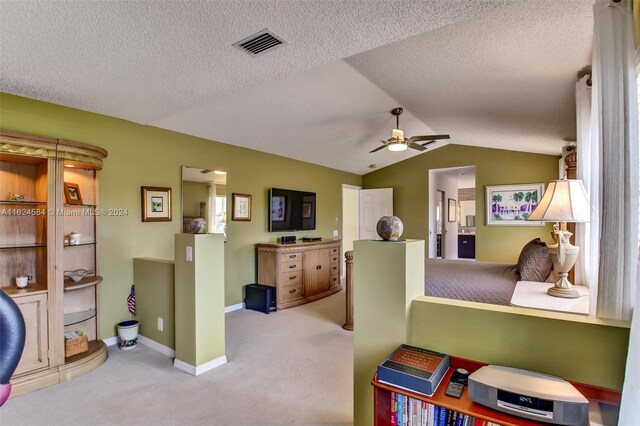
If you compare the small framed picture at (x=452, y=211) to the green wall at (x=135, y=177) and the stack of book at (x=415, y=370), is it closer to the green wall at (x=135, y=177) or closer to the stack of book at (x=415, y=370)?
the green wall at (x=135, y=177)

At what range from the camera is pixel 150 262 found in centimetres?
329

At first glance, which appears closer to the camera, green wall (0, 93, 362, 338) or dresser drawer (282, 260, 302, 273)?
green wall (0, 93, 362, 338)

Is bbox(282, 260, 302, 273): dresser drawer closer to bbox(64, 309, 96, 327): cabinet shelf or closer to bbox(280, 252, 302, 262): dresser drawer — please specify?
bbox(280, 252, 302, 262): dresser drawer

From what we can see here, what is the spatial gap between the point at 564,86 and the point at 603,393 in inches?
90.3

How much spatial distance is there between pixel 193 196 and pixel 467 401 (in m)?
3.68

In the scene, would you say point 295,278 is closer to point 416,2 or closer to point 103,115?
point 103,115

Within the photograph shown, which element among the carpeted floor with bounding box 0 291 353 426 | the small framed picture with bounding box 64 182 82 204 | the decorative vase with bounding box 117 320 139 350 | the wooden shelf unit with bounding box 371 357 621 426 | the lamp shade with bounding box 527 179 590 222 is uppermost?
the small framed picture with bounding box 64 182 82 204

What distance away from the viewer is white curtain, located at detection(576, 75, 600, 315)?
4.45 feet

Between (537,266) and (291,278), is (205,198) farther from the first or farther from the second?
(537,266)

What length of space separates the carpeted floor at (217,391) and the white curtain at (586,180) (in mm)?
1717

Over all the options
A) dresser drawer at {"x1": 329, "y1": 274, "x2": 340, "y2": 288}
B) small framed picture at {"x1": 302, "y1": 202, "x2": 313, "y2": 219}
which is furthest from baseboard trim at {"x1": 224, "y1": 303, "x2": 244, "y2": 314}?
small framed picture at {"x1": 302, "y1": 202, "x2": 313, "y2": 219}

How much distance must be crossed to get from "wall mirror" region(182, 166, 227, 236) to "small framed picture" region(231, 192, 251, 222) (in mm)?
142

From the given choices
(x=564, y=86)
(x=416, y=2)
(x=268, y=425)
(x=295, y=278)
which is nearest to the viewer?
(x=416, y=2)

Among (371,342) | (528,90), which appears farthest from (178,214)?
(528,90)
